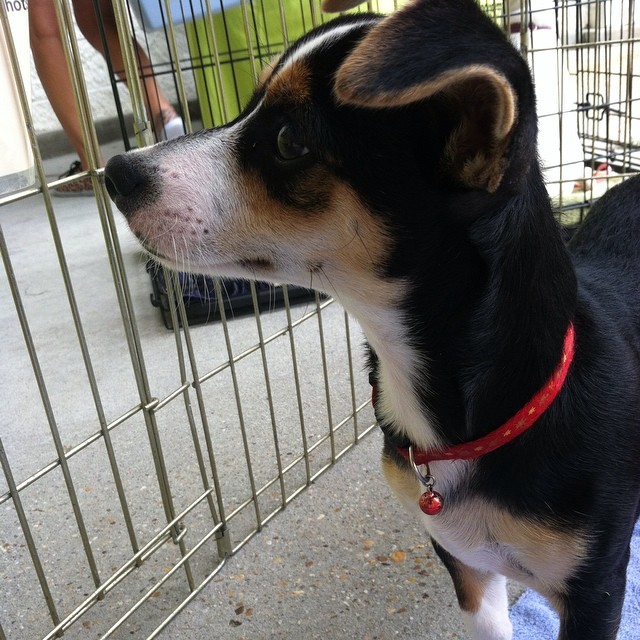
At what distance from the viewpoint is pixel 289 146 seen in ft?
2.72

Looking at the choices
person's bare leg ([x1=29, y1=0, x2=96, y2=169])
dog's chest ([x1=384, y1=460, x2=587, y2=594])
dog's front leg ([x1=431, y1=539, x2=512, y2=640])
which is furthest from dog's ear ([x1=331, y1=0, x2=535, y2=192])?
person's bare leg ([x1=29, y1=0, x2=96, y2=169])

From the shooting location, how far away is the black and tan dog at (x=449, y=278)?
80cm

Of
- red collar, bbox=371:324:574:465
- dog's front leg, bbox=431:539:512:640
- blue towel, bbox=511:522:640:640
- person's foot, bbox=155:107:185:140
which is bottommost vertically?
blue towel, bbox=511:522:640:640

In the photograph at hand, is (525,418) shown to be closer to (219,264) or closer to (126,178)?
(219,264)

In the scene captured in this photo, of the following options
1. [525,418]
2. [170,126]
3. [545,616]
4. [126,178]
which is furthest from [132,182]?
[170,126]

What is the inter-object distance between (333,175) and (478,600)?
2.39ft

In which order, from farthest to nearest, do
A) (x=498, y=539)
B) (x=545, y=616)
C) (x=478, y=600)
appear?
(x=545, y=616), (x=478, y=600), (x=498, y=539)

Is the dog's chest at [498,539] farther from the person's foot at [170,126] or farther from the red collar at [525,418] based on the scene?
the person's foot at [170,126]

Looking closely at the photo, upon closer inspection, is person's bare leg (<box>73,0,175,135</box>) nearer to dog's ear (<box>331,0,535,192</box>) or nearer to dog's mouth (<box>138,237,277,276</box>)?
dog's mouth (<box>138,237,277,276</box>)

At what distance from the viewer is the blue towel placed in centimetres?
119

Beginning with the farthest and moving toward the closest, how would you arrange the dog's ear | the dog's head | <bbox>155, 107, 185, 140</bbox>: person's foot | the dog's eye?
<bbox>155, 107, 185, 140</bbox>: person's foot → the dog's eye → the dog's head → the dog's ear

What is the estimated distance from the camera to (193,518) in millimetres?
1516

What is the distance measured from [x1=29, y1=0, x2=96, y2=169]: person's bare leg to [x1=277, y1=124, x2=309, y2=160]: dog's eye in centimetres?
150

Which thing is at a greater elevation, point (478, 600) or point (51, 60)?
point (51, 60)
